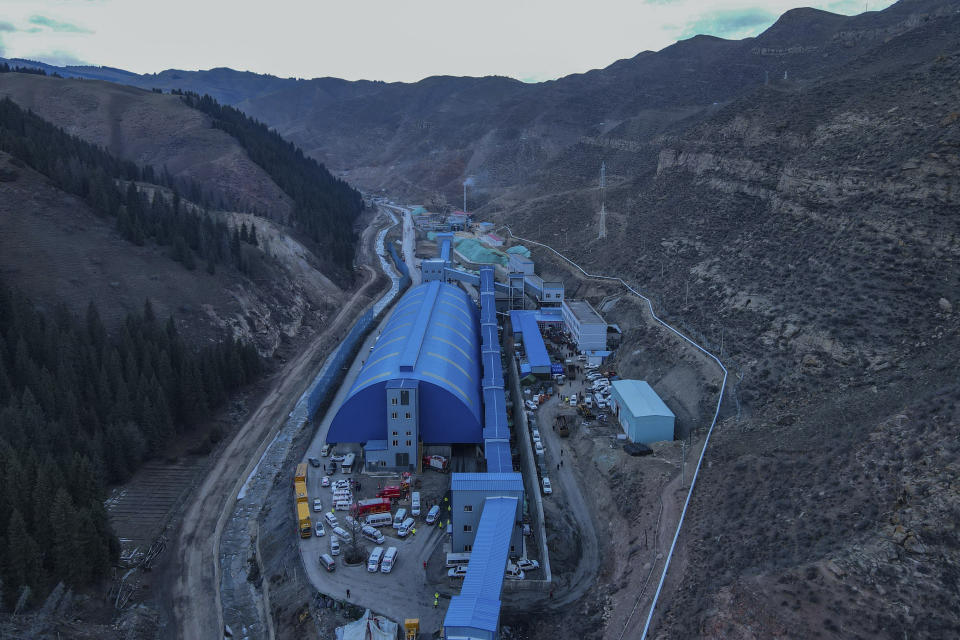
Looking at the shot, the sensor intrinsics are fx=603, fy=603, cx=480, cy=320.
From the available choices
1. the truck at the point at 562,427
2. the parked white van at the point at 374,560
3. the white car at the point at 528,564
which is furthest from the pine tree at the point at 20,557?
the truck at the point at 562,427

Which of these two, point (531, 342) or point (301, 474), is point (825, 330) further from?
point (301, 474)

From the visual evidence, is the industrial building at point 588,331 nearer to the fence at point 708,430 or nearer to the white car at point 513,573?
the fence at point 708,430

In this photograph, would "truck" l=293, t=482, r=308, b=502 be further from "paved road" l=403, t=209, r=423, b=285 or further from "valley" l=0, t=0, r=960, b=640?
"paved road" l=403, t=209, r=423, b=285

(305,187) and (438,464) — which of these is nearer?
(438,464)

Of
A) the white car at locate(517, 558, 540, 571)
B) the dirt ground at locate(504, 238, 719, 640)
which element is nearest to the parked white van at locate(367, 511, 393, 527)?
the white car at locate(517, 558, 540, 571)

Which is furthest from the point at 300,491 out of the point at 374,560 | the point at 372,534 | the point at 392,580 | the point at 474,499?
the point at 474,499
